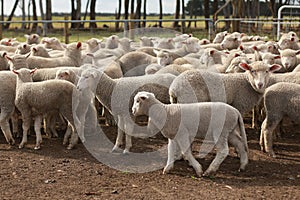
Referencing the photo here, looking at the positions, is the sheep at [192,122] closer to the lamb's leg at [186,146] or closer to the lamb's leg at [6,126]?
the lamb's leg at [186,146]

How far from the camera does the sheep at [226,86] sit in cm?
609

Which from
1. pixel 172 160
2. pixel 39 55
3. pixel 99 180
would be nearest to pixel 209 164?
pixel 172 160

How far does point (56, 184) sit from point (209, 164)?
1.79 metres

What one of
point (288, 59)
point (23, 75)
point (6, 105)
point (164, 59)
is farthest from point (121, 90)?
point (288, 59)

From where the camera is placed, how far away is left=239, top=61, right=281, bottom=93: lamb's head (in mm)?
6059

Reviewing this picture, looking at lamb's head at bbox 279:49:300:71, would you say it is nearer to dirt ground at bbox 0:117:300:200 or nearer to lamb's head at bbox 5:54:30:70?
dirt ground at bbox 0:117:300:200

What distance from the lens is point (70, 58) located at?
8109 millimetres

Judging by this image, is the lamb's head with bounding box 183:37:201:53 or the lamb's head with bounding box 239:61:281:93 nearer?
the lamb's head with bounding box 239:61:281:93

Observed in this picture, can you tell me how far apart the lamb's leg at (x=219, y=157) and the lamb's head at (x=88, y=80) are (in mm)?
1827

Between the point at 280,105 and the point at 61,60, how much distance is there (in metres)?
3.82

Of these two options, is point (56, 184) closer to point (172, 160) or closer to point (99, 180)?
point (99, 180)

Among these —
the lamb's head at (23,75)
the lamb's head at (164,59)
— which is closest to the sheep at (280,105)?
the lamb's head at (164,59)

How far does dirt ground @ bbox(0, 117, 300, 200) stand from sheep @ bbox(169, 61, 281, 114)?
65 cm

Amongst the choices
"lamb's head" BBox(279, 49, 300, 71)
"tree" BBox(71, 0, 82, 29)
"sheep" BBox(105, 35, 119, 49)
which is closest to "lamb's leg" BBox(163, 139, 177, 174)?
"lamb's head" BBox(279, 49, 300, 71)
